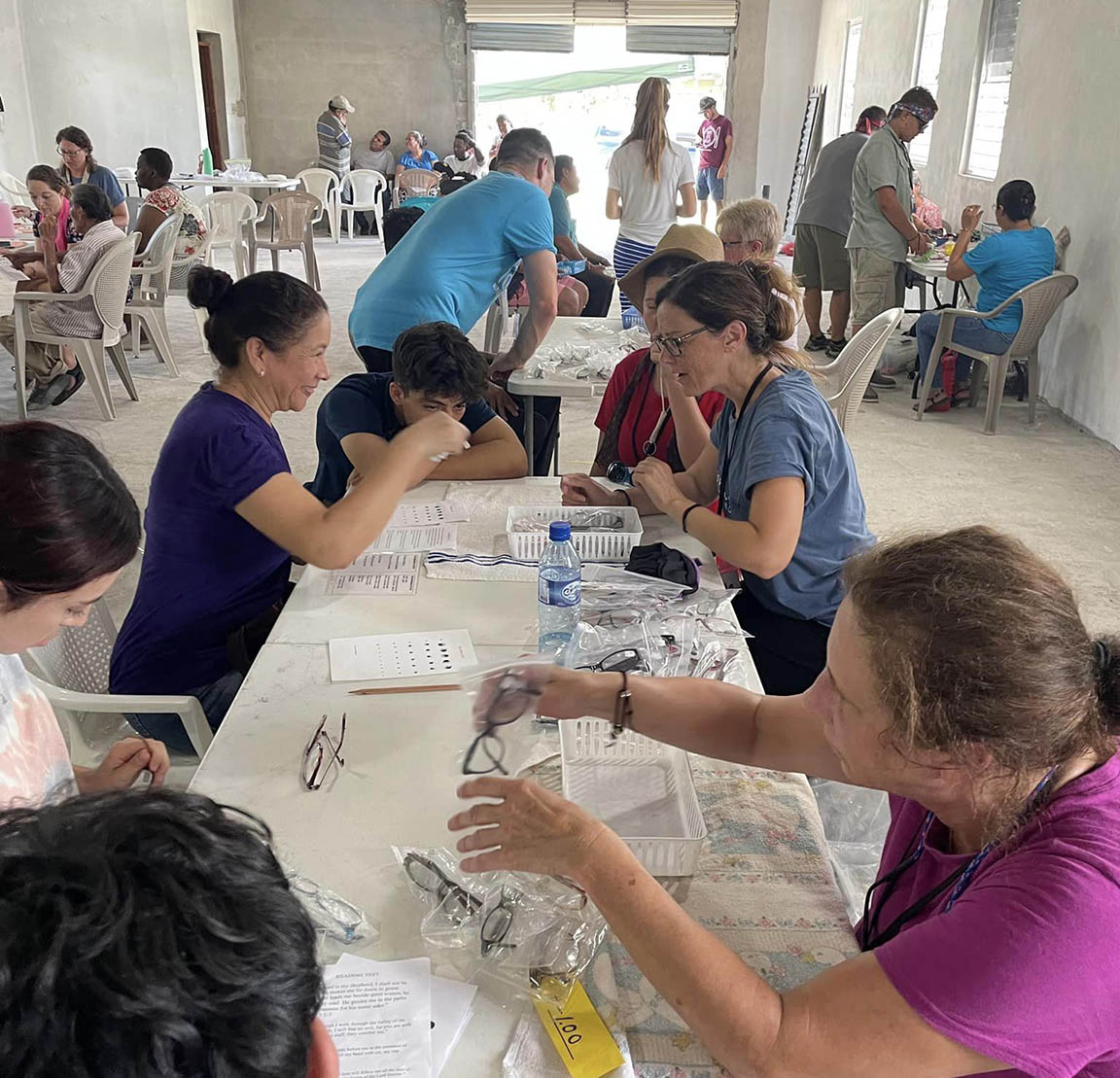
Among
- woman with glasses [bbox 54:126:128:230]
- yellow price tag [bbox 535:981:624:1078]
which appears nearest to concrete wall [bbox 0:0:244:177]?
woman with glasses [bbox 54:126:128:230]

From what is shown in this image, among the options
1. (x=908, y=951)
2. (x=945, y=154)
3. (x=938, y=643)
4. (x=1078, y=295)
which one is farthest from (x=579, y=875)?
(x=945, y=154)

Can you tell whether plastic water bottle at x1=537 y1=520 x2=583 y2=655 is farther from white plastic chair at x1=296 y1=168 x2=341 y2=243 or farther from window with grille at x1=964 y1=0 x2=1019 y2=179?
white plastic chair at x1=296 y1=168 x2=341 y2=243

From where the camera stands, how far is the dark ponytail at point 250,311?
187 centimetres

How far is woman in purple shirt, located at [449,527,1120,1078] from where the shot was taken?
771 millimetres

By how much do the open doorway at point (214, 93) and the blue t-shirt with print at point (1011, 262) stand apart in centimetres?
1019

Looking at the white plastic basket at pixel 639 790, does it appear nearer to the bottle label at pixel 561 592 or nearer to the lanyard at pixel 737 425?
the bottle label at pixel 561 592

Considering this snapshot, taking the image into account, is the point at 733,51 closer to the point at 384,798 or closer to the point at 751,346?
the point at 751,346

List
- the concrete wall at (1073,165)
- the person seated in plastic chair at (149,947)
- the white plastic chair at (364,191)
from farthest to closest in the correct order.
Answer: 1. the white plastic chair at (364,191)
2. the concrete wall at (1073,165)
3. the person seated in plastic chair at (149,947)

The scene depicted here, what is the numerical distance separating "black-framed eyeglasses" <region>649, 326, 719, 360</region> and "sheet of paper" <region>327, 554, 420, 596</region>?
0.68 m

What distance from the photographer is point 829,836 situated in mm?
1700

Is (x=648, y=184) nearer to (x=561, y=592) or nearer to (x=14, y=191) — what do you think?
(x=561, y=592)

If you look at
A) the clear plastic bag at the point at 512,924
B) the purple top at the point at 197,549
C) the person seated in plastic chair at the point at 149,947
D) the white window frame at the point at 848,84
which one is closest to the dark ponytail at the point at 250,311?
the purple top at the point at 197,549

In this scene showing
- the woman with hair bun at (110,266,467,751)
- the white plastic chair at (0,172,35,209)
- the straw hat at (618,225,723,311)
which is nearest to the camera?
the woman with hair bun at (110,266,467,751)

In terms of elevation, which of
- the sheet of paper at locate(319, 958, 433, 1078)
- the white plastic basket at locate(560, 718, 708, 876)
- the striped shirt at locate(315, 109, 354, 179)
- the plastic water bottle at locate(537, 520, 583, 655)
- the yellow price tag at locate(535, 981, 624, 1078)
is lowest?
the yellow price tag at locate(535, 981, 624, 1078)
